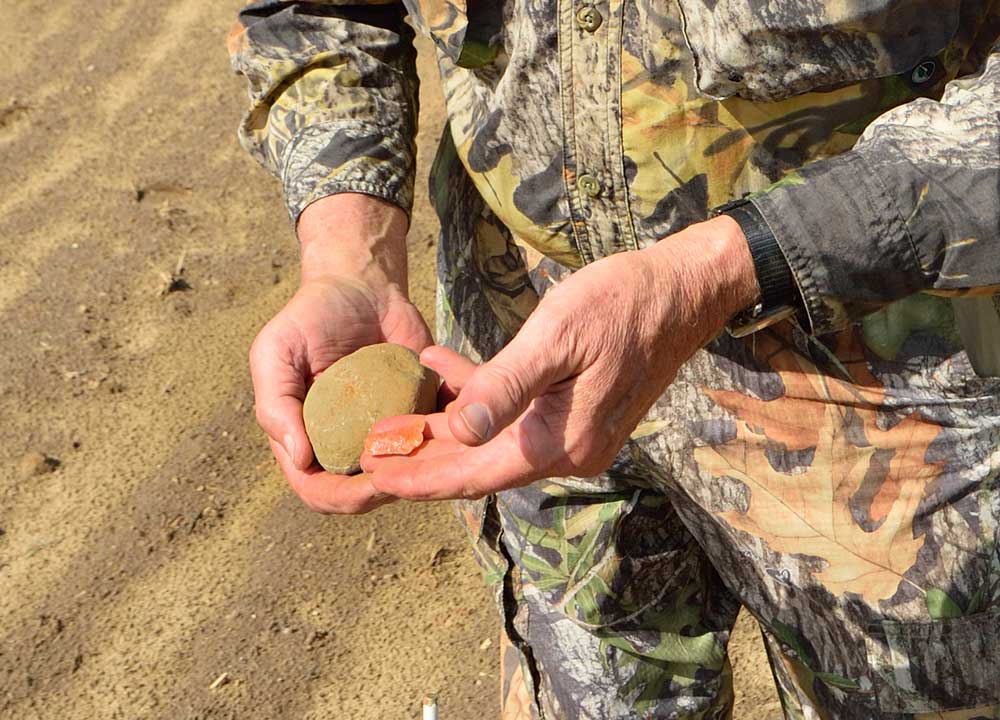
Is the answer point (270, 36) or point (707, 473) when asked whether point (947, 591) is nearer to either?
point (707, 473)

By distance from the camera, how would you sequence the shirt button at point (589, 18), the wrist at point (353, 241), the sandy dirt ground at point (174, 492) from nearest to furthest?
the shirt button at point (589, 18)
the wrist at point (353, 241)
the sandy dirt ground at point (174, 492)

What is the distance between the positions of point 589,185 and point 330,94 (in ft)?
1.71

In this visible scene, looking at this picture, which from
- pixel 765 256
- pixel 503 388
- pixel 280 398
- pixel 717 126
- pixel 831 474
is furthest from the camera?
pixel 280 398

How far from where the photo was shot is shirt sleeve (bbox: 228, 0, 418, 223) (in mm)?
1931

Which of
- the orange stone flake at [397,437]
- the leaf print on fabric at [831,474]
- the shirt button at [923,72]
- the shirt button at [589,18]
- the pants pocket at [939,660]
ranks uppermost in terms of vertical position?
the shirt button at [589,18]

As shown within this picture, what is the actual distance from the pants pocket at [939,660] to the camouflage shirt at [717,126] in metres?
0.50

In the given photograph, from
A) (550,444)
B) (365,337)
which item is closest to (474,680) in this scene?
(365,337)

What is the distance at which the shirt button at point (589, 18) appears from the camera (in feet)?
5.08

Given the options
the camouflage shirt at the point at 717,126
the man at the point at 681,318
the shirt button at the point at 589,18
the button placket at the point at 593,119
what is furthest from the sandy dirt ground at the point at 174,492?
the shirt button at the point at 589,18

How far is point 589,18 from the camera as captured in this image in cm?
155

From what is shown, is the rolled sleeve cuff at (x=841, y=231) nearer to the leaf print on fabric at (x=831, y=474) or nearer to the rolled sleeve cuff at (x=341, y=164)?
the leaf print on fabric at (x=831, y=474)

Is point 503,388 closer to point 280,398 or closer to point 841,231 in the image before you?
point 841,231

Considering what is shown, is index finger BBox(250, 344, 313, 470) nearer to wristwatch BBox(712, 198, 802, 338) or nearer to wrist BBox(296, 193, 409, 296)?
wrist BBox(296, 193, 409, 296)

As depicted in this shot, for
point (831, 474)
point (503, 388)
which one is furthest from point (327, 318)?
point (831, 474)
